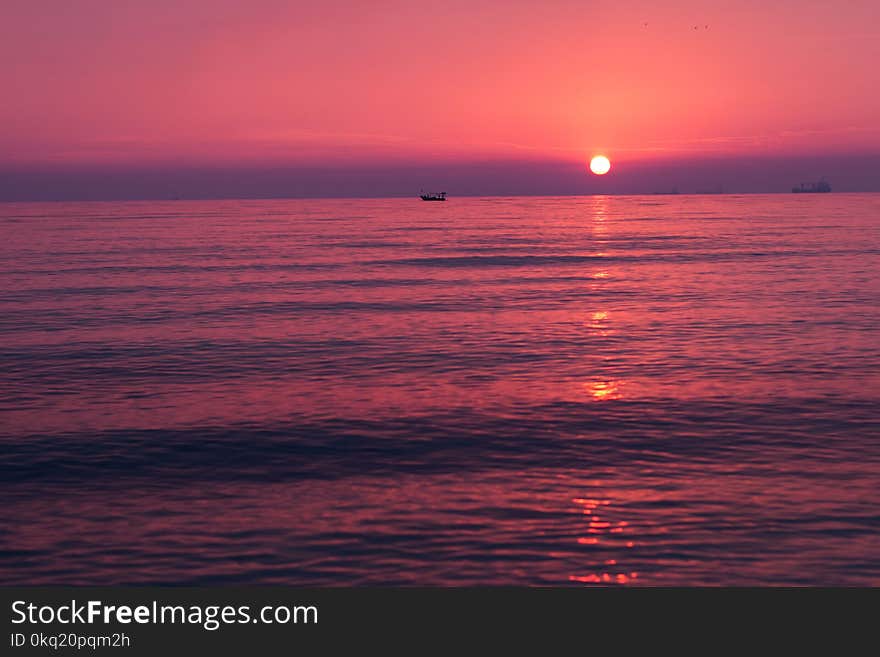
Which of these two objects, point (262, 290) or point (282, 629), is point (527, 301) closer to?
point (262, 290)

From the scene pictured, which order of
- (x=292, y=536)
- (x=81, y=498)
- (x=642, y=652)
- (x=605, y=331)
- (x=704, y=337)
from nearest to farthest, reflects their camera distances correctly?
(x=642, y=652)
(x=292, y=536)
(x=81, y=498)
(x=704, y=337)
(x=605, y=331)

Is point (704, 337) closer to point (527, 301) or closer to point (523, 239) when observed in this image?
point (527, 301)

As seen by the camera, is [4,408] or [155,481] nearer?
[155,481]

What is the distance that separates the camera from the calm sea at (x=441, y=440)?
13.9 m

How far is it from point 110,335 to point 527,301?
837 inches

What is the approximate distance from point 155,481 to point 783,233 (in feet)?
377

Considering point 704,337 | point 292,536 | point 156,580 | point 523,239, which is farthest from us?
point 523,239

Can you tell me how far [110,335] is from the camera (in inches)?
1430

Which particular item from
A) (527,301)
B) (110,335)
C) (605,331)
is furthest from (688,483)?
(527,301)

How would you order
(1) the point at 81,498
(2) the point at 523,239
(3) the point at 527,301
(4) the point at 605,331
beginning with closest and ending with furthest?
(1) the point at 81,498 → (4) the point at 605,331 → (3) the point at 527,301 → (2) the point at 523,239

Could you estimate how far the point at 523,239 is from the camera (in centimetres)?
11812

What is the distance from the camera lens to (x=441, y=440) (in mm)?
20891

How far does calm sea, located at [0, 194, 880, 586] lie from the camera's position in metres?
13.9

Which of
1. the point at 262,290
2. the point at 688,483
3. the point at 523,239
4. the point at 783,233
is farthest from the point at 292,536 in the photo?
the point at 783,233
